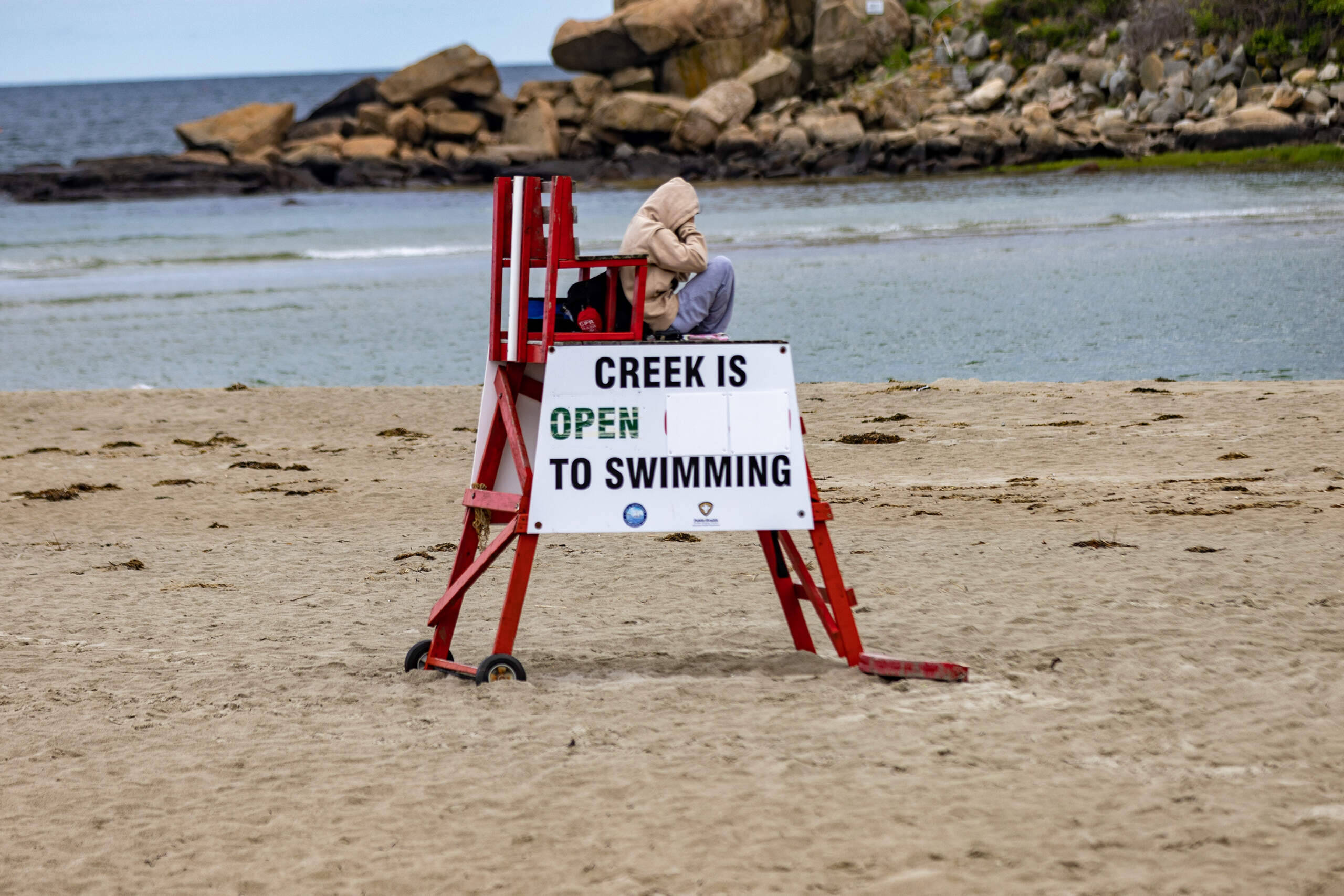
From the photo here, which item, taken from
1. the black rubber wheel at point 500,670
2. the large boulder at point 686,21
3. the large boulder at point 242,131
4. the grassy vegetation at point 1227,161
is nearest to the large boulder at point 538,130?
the large boulder at point 686,21

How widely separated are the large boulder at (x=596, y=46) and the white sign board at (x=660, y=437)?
51.4 metres

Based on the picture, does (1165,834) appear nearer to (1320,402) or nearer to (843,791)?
(843,791)

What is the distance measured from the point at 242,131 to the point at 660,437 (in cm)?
5599

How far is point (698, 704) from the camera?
405 cm

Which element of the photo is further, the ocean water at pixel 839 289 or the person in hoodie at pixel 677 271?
the ocean water at pixel 839 289

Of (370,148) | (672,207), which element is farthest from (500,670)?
(370,148)

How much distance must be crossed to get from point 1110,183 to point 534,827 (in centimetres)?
3638

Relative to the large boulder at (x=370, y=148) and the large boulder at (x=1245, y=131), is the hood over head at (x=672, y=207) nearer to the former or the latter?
the large boulder at (x=1245, y=131)

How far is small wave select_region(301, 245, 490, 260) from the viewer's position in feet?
89.0

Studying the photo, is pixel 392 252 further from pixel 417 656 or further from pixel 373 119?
pixel 373 119

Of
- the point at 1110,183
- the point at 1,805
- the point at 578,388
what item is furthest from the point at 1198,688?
the point at 1110,183

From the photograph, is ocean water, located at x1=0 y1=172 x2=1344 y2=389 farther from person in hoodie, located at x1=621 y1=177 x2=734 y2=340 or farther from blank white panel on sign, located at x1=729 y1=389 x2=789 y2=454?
blank white panel on sign, located at x1=729 y1=389 x2=789 y2=454

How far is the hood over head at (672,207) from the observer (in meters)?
4.07

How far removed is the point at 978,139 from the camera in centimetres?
4553
